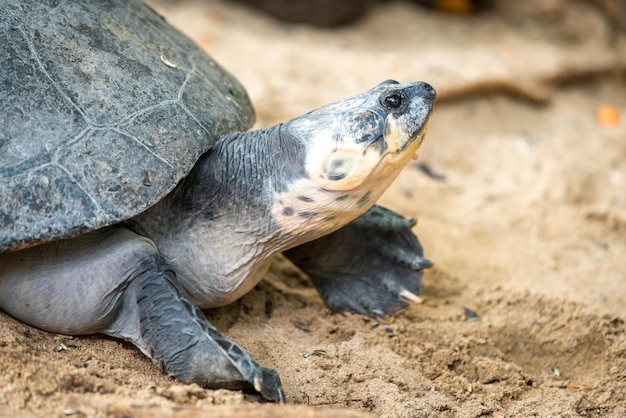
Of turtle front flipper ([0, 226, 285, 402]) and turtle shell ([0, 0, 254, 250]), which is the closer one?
turtle shell ([0, 0, 254, 250])

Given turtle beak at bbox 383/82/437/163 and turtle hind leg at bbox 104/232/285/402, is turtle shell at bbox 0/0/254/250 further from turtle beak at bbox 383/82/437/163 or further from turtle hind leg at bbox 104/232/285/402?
turtle beak at bbox 383/82/437/163

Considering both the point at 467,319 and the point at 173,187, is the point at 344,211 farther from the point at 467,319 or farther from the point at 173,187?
the point at 467,319

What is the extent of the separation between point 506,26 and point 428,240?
349 centimetres

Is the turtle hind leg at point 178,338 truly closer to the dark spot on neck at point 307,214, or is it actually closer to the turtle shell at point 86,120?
the turtle shell at point 86,120

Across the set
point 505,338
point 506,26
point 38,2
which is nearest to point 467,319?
point 505,338

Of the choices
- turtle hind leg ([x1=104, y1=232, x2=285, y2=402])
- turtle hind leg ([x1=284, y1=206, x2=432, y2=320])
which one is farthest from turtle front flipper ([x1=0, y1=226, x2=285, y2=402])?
turtle hind leg ([x1=284, y1=206, x2=432, y2=320])

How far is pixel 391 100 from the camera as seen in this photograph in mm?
2664

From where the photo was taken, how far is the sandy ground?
2.60m

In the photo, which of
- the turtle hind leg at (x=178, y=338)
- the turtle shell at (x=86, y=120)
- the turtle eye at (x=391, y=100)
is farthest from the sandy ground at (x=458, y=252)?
the turtle eye at (x=391, y=100)

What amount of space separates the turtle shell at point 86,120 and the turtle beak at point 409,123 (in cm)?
72

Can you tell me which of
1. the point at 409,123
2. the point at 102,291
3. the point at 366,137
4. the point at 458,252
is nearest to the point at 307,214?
the point at 366,137

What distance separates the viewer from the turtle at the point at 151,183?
2.50 meters

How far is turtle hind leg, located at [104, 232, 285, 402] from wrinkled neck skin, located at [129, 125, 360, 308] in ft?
0.54

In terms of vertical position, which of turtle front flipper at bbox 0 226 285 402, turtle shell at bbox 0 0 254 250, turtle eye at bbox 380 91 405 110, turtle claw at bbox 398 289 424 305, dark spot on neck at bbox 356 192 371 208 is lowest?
turtle front flipper at bbox 0 226 285 402
